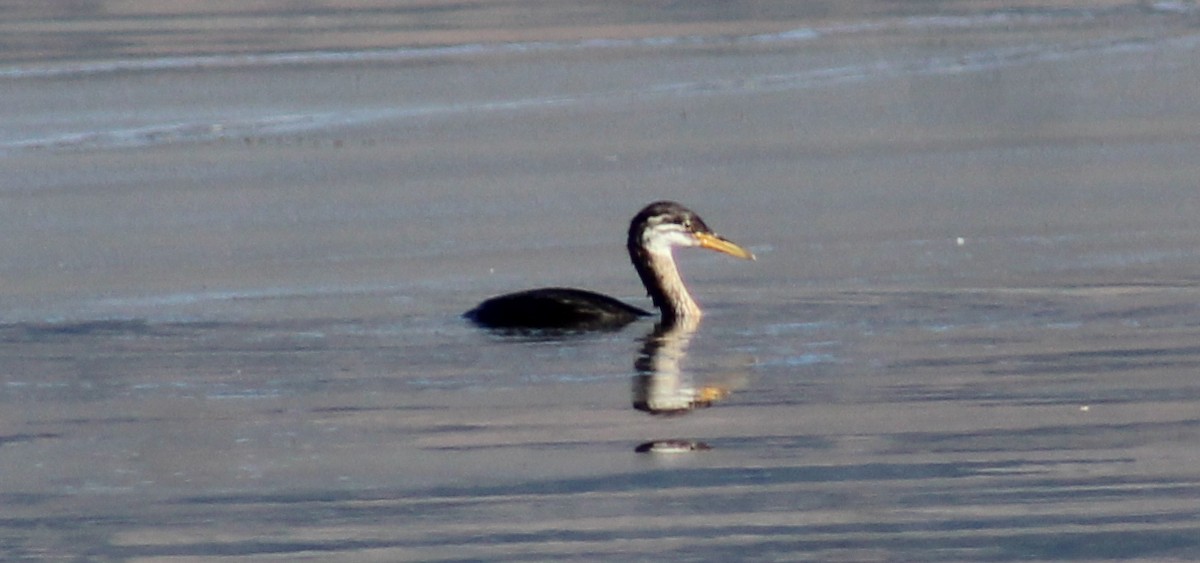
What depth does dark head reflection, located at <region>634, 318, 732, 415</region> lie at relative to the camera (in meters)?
9.70

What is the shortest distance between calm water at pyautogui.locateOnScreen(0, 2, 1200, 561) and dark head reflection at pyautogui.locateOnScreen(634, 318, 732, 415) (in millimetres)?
39

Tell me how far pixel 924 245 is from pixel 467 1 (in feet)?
69.6

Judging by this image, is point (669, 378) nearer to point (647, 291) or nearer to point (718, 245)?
point (647, 291)

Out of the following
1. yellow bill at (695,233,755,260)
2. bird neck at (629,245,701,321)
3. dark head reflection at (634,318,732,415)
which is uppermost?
yellow bill at (695,233,755,260)

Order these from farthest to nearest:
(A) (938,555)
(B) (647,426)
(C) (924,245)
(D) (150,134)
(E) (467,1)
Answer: (E) (467,1) < (D) (150,134) < (C) (924,245) < (B) (647,426) < (A) (938,555)

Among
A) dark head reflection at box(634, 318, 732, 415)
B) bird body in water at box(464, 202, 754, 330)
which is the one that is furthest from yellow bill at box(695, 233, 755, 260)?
dark head reflection at box(634, 318, 732, 415)

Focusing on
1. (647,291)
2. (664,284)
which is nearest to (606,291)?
(647,291)

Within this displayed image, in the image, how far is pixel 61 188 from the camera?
1817 centimetres

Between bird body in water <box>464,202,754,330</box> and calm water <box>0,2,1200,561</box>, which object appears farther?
bird body in water <box>464,202,754,330</box>

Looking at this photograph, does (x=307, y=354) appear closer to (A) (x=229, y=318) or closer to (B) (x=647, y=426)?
(A) (x=229, y=318)

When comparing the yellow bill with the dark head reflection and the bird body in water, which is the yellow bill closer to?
the bird body in water

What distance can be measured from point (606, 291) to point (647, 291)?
2.45 ft

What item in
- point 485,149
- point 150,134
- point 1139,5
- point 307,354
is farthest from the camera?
point 1139,5

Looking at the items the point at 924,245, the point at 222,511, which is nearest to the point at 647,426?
the point at 222,511
